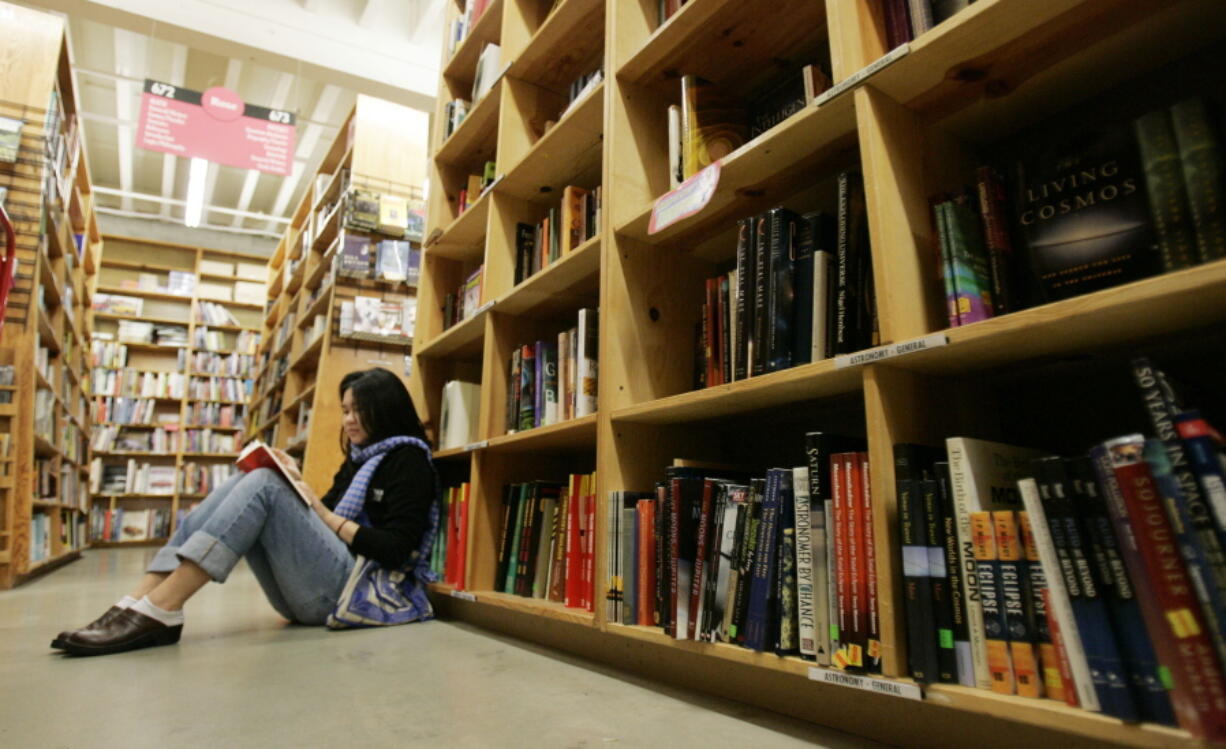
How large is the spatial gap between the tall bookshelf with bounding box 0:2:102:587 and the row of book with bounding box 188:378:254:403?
9.42ft

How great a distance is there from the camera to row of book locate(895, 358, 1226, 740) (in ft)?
1.94

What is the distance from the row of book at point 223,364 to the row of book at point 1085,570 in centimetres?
766

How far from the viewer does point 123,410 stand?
21.3ft

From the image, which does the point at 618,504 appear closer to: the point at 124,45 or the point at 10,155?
the point at 10,155

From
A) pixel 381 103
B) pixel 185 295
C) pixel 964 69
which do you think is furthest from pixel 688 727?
pixel 185 295

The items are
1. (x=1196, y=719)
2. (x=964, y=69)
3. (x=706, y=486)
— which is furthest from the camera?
(x=706, y=486)

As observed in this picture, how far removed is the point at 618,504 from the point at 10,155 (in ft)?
10.9

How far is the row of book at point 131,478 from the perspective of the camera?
6.23 metres

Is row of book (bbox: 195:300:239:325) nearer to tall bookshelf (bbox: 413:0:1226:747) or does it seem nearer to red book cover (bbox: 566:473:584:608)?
tall bookshelf (bbox: 413:0:1226:747)

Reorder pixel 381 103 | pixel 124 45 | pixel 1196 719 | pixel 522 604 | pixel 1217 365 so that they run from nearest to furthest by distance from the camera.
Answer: pixel 1196 719 < pixel 1217 365 < pixel 522 604 < pixel 381 103 < pixel 124 45

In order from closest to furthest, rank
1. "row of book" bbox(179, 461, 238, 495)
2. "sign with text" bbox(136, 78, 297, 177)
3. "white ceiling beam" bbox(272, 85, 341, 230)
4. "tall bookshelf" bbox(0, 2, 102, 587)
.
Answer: "tall bookshelf" bbox(0, 2, 102, 587)
"sign with text" bbox(136, 78, 297, 177)
"white ceiling beam" bbox(272, 85, 341, 230)
"row of book" bbox(179, 461, 238, 495)

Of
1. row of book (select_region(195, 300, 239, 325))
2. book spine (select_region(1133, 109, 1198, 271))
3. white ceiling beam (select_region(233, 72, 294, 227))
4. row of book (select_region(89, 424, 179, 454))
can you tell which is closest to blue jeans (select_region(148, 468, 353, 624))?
book spine (select_region(1133, 109, 1198, 271))

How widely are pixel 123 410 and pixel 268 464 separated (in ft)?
20.4

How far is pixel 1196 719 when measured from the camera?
57cm
